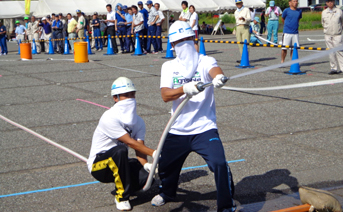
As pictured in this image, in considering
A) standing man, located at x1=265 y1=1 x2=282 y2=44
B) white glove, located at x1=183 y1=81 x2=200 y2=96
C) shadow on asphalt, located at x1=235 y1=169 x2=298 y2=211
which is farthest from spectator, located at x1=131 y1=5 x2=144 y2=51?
white glove, located at x1=183 y1=81 x2=200 y2=96

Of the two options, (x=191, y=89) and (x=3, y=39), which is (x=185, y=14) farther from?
(x=191, y=89)

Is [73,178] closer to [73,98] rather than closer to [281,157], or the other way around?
[281,157]

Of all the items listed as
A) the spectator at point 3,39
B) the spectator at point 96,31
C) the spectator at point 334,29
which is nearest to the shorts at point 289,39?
the spectator at point 334,29

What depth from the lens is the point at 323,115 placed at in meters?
8.22

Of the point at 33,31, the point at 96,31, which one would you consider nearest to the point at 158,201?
the point at 96,31

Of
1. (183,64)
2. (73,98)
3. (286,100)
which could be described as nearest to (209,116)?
(183,64)

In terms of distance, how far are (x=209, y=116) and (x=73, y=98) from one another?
7067mm

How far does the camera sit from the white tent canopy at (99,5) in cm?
3350

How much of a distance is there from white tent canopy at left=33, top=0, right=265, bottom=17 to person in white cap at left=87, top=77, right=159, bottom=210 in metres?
29.8

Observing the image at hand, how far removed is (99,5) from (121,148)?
1262 inches

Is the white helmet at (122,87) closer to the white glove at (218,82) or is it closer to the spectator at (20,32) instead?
the white glove at (218,82)

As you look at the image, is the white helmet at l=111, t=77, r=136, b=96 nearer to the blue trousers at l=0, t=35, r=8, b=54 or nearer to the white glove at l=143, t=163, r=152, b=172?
the white glove at l=143, t=163, r=152, b=172

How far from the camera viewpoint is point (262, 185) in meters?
5.06

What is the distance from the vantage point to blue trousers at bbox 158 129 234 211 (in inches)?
155
